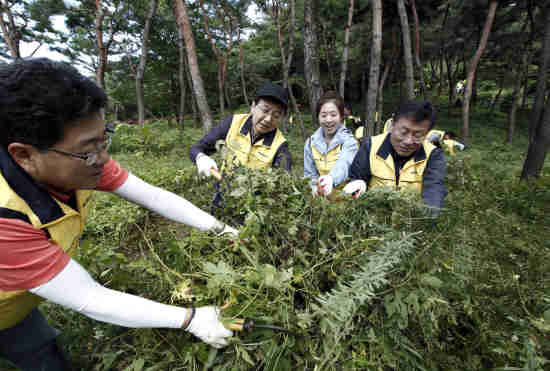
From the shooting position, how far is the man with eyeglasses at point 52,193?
75 cm

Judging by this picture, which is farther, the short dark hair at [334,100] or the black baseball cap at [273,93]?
the short dark hair at [334,100]

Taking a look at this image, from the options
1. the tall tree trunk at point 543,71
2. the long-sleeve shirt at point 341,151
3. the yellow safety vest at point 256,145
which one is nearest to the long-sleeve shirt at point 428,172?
the long-sleeve shirt at point 341,151

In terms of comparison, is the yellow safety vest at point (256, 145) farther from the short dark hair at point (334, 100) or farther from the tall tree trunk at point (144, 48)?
the tall tree trunk at point (144, 48)

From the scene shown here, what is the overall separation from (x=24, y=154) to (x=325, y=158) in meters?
2.84

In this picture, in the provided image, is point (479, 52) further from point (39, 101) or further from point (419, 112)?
point (39, 101)

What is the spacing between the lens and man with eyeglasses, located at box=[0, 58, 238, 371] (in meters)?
0.75

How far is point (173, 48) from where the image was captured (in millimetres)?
12305

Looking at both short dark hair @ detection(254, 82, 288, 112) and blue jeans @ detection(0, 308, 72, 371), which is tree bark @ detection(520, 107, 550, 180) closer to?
short dark hair @ detection(254, 82, 288, 112)

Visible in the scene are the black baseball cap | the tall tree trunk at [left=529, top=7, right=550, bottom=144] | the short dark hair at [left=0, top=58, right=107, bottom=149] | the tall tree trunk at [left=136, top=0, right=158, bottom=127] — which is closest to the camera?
the short dark hair at [left=0, top=58, right=107, bottom=149]

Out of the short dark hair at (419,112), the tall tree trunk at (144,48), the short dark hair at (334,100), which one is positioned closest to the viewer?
the short dark hair at (419,112)

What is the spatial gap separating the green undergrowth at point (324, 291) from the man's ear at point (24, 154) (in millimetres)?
465

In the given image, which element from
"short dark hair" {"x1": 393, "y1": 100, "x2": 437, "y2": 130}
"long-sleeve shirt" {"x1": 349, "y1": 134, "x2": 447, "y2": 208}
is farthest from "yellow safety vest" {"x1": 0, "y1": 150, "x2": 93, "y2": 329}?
"short dark hair" {"x1": 393, "y1": 100, "x2": 437, "y2": 130}

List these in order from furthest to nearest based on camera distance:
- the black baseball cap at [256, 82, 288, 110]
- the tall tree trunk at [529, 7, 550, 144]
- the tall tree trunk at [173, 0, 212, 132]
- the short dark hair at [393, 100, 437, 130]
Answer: the tall tree trunk at [173, 0, 212, 132] < the tall tree trunk at [529, 7, 550, 144] < the black baseball cap at [256, 82, 288, 110] < the short dark hair at [393, 100, 437, 130]

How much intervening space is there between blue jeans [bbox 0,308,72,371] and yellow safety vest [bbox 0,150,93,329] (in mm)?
170
